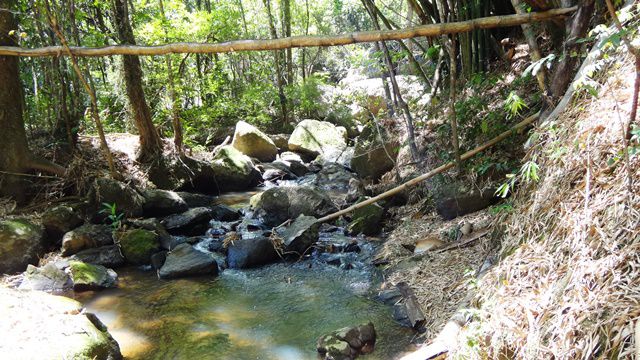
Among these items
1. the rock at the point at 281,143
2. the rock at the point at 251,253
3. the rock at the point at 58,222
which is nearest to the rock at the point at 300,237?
the rock at the point at 251,253

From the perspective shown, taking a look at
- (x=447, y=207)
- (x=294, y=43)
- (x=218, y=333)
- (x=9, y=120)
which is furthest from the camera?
(x=9, y=120)

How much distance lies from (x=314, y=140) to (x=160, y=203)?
6.52 meters

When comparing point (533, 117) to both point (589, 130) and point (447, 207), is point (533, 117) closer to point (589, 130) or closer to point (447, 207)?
point (589, 130)

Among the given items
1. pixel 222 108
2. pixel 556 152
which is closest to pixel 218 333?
pixel 556 152

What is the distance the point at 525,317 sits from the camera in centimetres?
213

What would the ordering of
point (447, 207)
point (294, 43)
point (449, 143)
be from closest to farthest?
point (294, 43) → point (447, 207) → point (449, 143)

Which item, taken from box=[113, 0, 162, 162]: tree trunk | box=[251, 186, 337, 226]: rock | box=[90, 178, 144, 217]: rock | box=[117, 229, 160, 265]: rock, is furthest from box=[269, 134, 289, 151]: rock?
box=[117, 229, 160, 265]: rock

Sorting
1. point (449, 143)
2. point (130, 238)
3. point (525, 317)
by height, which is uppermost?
point (449, 143)

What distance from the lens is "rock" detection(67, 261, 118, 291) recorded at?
4805 millimetres

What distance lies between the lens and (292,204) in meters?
6.89

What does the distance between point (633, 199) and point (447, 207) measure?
112 inches

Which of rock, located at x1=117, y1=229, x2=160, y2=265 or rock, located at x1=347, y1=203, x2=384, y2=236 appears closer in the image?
rock, located at x1=117, y1=229, x2=160, y2=265

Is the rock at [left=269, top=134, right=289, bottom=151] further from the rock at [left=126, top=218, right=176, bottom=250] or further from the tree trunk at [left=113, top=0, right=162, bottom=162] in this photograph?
the rock at [left=126, top=218, right=176, bottom=250]

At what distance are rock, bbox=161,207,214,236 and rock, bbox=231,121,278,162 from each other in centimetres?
495
